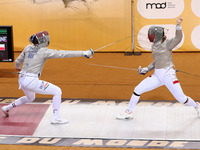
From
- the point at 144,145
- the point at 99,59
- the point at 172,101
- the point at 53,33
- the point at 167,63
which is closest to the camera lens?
the point at 144,145

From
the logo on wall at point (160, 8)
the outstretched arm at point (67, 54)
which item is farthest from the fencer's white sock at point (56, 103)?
the logo on wall at point (160, 8)

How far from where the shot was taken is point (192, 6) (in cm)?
1023

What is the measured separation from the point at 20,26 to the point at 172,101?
574 cm

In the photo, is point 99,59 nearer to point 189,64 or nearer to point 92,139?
point 189,64

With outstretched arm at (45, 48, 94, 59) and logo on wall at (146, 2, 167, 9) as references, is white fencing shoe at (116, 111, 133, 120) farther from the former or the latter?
logo on wall at (146, 2, 167, 9)

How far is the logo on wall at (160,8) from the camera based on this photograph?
1022cm

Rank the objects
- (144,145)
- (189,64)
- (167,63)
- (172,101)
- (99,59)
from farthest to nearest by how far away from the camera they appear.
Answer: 1. (99,59)
2. (189,64)
3. (172,101)
4. (167,63)
5. (144,145)

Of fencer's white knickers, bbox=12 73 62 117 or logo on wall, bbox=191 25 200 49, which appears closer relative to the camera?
fencer's white knickers, bbox=12 73 62 117

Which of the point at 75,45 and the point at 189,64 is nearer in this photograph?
the point at 189,64

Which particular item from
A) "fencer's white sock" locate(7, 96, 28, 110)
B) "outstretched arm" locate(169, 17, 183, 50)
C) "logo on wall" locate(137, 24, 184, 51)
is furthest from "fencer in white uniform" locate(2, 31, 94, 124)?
"logo on wall" locate(137, 24, 184, 51)

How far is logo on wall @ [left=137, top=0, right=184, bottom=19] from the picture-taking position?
10219 millimetres

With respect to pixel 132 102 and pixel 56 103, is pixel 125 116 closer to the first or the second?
pixel 132 102

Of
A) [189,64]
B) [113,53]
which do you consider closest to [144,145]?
[189,64]

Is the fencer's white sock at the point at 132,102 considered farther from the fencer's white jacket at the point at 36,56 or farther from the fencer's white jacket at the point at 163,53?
the fencer's white jacket at the point at 36,56
